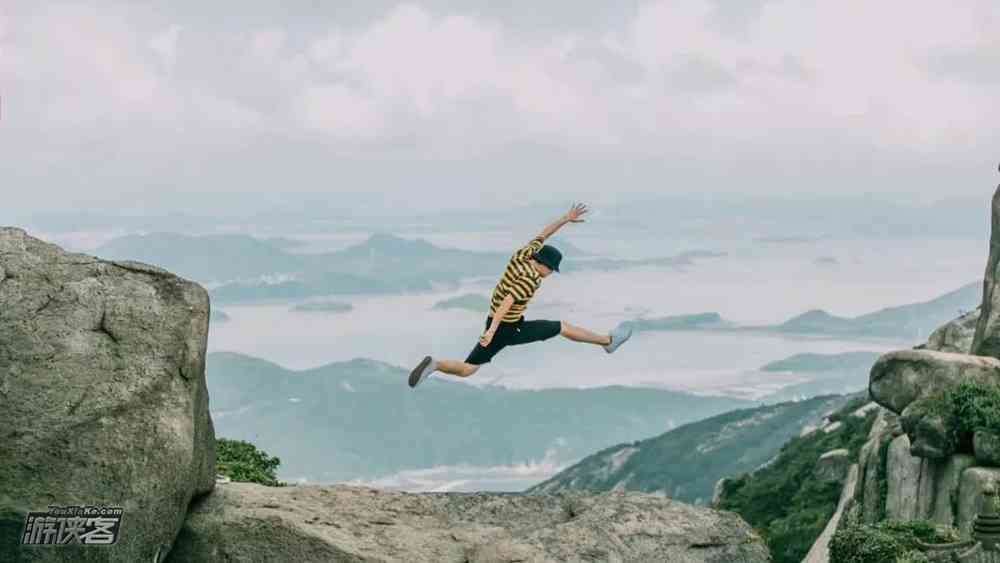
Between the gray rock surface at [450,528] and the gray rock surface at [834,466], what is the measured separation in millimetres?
54921

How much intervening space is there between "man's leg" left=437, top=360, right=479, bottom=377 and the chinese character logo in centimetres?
706

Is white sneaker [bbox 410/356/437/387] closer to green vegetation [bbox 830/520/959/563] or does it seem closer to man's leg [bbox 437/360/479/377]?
man's leg [bbox 437/360/479/377]

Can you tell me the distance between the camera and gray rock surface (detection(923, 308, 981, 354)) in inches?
2440

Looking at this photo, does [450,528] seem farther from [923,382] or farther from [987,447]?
[923,382]

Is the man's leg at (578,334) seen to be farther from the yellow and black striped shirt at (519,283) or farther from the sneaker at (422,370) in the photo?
the sneaker at (422,370)

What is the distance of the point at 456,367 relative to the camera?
1088 inches

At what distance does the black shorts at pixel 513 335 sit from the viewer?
27.8 metres

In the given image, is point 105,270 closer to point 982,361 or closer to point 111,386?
point 111,386

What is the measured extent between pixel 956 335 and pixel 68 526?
1885 inches

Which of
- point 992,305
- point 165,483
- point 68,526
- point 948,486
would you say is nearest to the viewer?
point 68,526

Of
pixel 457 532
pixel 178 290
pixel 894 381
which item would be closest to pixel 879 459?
pixel 894 381

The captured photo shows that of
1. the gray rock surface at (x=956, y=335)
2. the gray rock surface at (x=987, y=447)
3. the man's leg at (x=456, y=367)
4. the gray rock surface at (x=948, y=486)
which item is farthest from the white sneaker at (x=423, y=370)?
the gray rock surface at (x=956, y=335)

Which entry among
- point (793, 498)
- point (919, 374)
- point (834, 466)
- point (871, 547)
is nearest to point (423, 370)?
point (871, 547)

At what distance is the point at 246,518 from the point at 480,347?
5.76m
